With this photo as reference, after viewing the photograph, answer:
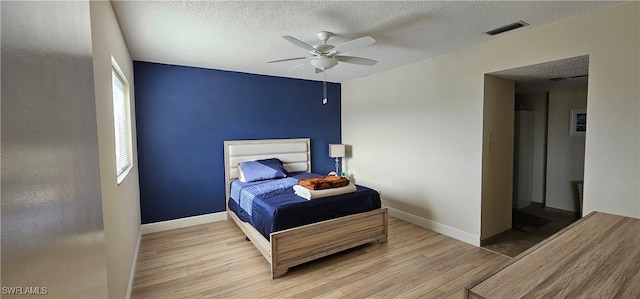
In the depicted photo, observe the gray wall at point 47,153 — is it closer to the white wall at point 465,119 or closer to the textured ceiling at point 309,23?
the textured ceiling at point 309,23

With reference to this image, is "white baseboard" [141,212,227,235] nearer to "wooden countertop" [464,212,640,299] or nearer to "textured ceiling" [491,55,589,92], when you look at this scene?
"wooden countertop" [464,212,640,299]

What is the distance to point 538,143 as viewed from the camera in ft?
16.3

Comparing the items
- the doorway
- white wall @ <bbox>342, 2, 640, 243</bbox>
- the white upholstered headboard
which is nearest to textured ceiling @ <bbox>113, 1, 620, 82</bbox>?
white wall @ <bbox>342, 2, 640, 243</bbox>

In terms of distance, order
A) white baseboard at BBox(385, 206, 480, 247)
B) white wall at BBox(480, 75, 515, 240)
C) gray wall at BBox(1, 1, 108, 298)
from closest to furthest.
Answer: gray wall at BBox(1, 1, 108, 298) < white wall at BBox(480, 75, 515, 240) < white baseboard at BBox(385, 206, 480, 247)

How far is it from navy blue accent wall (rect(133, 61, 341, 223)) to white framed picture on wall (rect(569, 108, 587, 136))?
15.3 ft

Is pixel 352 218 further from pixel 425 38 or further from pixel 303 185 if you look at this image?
pixel 425 38

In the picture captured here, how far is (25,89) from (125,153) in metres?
2.69

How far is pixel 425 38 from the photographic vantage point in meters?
2.91

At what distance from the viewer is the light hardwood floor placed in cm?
239

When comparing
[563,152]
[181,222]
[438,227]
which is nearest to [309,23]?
[438,227]

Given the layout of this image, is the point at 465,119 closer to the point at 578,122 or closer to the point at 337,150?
the point at 337,150

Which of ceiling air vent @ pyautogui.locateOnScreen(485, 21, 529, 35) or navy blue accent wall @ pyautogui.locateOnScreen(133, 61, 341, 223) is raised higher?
ceiling air vent @ pyautogui.locateOnScreen(485, 21, 529, 35)

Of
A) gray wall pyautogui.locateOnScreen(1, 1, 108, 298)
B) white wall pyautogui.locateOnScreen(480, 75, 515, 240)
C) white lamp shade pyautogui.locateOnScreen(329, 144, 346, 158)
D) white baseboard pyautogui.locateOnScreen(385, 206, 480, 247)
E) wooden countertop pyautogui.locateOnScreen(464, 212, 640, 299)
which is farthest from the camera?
white lamp shade pyautogui.locateOnScreen(329, 144, 346, 158)

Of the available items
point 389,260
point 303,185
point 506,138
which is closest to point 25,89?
point 303,185
